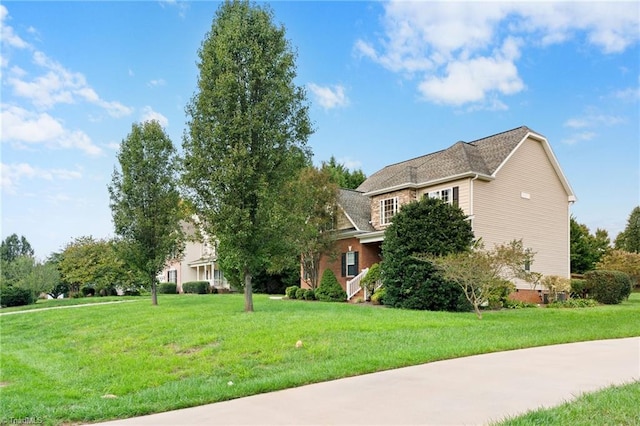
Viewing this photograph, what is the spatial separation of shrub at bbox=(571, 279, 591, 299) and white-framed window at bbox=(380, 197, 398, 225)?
894 cm

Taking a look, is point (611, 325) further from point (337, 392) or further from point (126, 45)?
point (126, 45)

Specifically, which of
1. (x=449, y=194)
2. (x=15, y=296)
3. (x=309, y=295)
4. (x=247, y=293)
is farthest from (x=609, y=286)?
→ (x=15, y=296)

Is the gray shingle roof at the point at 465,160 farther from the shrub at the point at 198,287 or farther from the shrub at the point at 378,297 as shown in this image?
the shrub at the point at 198,287

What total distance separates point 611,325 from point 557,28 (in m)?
8.56

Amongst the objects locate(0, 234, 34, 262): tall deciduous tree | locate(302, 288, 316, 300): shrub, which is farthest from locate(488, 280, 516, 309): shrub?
locate(0, 234, 34, 262): tall deciduous tree

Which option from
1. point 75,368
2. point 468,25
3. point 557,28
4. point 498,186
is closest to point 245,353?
point 75,368

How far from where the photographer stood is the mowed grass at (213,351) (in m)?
6.64

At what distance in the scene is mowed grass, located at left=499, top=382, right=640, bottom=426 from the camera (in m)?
4.65

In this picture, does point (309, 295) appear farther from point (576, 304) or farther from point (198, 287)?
point (198, 287)

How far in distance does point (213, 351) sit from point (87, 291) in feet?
104

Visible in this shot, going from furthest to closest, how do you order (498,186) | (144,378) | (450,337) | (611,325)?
(498,186)
(611,325)
(450,337)
(144,378)

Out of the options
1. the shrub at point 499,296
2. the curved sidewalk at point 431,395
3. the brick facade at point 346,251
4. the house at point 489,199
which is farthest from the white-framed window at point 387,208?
the curved sidewalk at point 431,395

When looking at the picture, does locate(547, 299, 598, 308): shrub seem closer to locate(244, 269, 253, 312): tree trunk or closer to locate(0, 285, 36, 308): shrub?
locate(244, 269, 253, 312): tree trunk

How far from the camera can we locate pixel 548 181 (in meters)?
25.3
